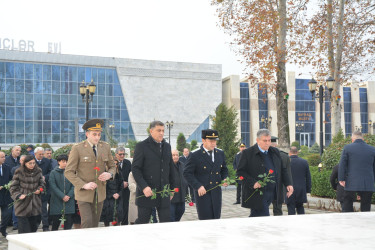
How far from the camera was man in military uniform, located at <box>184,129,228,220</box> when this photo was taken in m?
7.22

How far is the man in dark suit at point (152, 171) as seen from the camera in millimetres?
6587

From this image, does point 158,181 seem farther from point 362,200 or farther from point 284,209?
point 284,209

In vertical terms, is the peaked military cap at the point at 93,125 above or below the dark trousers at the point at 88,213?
above

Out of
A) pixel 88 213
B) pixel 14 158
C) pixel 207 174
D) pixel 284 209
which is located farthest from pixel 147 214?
pixel 284 209

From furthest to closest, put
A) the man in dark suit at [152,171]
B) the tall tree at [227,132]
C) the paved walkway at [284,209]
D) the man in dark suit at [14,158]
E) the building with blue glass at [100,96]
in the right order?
the building with blue glass at [100,96] < the tall tree at [227,132] < the paved walkway at [284,209] < the man in dark suit at [14,158] < the man in dark suit at [152,171]

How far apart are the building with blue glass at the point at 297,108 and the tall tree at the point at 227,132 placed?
39043 mm

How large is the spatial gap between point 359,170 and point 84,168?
5450 millimetres

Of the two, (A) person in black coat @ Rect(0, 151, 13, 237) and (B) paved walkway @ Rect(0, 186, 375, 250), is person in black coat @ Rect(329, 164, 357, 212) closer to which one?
(B) paved walkway @ Rect(0, 186, 375, 250)

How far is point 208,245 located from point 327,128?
74.8 m

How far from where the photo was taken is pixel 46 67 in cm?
6078

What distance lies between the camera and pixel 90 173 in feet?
20.6

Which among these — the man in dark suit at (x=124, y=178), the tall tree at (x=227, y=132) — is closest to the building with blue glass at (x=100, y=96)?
the tall tree at (x=227, y=132)

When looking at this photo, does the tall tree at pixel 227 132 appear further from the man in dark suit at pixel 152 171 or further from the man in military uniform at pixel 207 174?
the man in dark suit at pixel 152 171

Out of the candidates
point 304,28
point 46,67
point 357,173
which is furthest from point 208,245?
point 46,67
